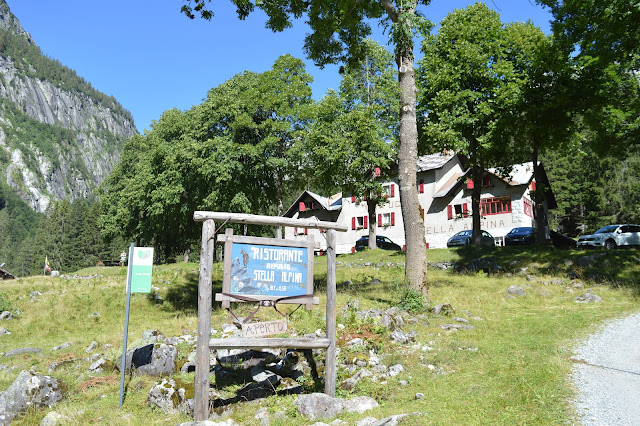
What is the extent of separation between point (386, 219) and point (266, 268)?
47531 millimetres

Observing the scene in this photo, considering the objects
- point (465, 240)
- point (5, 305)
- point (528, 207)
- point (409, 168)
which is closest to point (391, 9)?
point (409, 168)

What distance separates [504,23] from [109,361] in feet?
109

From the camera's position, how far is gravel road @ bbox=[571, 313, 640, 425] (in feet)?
18.5

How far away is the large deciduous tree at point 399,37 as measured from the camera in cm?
1437

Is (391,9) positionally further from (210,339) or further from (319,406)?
(319,406)

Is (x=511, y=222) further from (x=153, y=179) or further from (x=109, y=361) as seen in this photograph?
(x=109, y=361)

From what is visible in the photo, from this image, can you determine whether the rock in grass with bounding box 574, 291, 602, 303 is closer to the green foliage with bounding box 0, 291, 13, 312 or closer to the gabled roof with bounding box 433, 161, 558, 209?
the green foliage with bounding box 0, 291, 13, 312

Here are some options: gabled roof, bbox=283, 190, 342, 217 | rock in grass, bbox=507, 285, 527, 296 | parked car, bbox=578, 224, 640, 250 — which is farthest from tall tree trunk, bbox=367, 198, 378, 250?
rock in grass, bbox=507, 285, 527, 296

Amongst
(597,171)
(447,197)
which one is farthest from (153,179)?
(597,171)

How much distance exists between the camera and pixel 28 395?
8.20 metres

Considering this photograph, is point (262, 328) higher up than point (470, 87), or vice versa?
point (470, 87)

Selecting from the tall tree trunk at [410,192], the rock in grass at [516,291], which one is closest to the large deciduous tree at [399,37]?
the tall tree trunk at [410,192]

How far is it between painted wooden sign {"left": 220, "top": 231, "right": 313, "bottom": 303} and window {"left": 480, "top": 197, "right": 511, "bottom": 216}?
42.4 metres

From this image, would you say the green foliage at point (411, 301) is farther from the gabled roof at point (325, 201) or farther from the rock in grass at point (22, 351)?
the gabled roof at point (325, 201)
